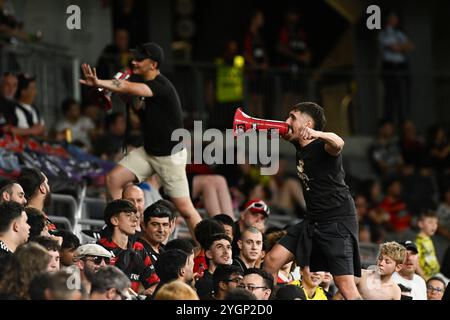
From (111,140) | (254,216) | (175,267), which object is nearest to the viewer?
(175,267)

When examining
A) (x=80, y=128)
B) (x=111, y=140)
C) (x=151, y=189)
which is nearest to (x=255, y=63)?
(x=80, y=128)

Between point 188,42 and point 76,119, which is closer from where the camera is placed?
point 76,119

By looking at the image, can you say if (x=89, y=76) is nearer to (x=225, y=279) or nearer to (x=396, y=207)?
(x=225, y=279)

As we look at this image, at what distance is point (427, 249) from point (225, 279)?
5518 mm

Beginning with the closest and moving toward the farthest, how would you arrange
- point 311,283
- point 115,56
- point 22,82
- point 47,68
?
point 311,283 → point 22,82 → point 47,68 → point 115,56

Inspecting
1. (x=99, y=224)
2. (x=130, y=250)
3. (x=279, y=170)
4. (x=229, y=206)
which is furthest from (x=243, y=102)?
(x=130, y=250)

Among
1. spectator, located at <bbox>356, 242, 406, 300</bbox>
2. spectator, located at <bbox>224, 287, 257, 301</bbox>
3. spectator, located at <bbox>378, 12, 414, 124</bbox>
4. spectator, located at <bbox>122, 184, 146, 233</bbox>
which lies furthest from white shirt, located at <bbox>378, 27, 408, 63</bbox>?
spectator, located at <bbox>224, 287, 257, 301</bbox>

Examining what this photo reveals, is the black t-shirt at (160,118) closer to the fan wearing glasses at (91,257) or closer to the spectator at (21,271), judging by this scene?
the fan wearing glasses at (91,257)

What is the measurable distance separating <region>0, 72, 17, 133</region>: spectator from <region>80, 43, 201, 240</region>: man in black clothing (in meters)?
2.89

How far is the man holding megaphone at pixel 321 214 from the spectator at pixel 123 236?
112 cm

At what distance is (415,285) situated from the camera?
1348 centimetres

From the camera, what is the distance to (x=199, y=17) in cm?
2189

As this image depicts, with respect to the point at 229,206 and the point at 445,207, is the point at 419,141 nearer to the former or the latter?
the point at 445,207

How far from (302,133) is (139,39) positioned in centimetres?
991
